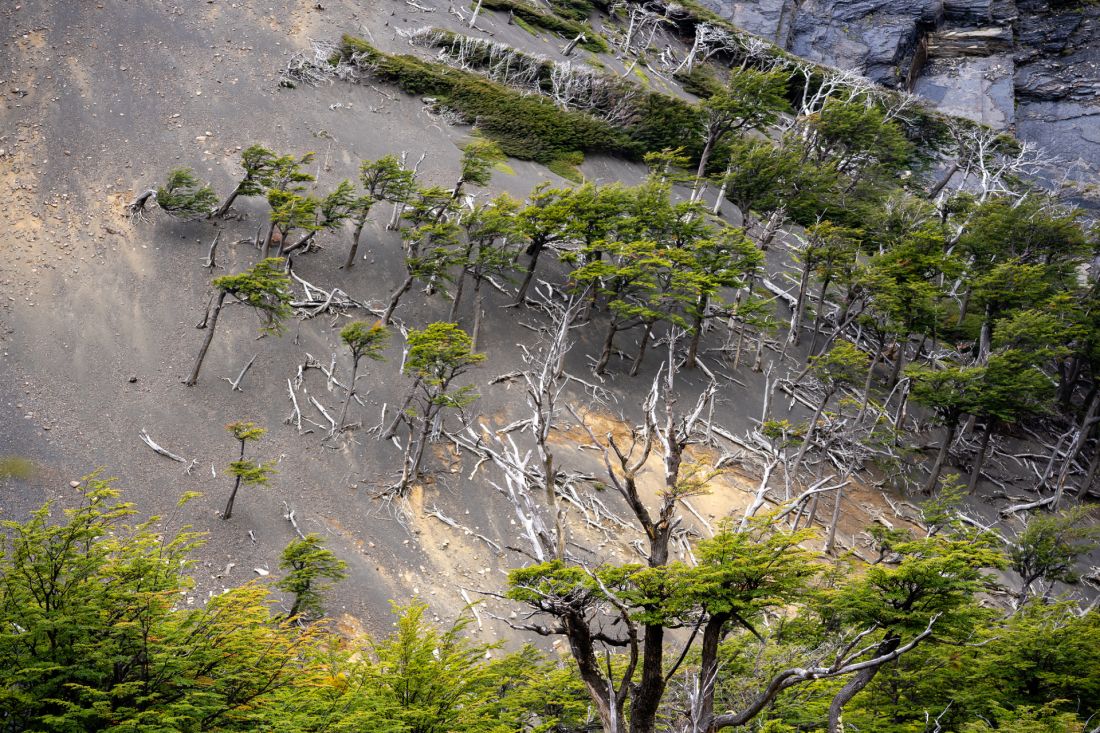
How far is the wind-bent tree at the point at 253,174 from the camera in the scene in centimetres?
2606

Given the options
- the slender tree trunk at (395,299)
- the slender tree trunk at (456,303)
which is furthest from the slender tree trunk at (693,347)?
the slender tree trunk at (395,299)

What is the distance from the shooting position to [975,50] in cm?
6038

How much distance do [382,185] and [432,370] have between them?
10044 mm

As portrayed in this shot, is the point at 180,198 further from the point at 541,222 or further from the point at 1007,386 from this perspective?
the point at 1007,386

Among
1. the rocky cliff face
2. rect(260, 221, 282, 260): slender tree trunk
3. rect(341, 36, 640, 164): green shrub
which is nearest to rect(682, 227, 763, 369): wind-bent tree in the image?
rect(341, 36, 640, 164): green shrub

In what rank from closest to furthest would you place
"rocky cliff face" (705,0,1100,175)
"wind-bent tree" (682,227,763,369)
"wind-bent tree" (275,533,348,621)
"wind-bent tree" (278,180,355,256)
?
"wind-bent tree" (275,533,348,621) → "wind-bent tree" (278,180,355,256) → "wind-bent tree" (682,227,763,369) → "rocky cliff face" (705,0,1100,175)

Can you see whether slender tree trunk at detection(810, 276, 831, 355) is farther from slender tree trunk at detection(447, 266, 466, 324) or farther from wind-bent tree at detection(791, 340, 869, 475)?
slender tree trunk at detection(447, 266, 466, 324)

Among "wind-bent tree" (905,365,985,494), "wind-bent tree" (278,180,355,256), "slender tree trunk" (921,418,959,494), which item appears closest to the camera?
"wind-bent tree" (278,180,355,256)

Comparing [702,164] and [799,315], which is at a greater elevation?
[702,164]

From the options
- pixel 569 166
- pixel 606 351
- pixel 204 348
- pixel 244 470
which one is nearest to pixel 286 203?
pixel 204 348

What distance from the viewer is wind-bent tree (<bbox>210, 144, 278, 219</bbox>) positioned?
26062 mm

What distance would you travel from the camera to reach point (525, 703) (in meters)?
11.2

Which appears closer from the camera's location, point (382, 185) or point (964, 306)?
point (382, 185)

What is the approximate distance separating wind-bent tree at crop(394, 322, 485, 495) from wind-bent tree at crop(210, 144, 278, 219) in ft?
32.6
